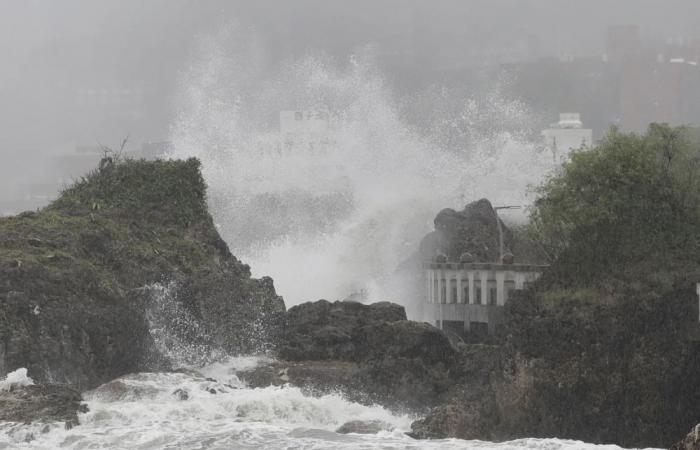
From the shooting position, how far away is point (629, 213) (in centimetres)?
4109

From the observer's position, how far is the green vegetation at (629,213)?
1457 inches

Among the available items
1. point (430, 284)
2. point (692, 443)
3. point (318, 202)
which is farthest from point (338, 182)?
point (692, 443)

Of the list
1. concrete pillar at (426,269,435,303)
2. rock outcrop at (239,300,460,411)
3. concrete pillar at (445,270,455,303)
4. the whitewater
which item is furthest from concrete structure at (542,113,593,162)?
rock outcrop at (239,300,460,411)

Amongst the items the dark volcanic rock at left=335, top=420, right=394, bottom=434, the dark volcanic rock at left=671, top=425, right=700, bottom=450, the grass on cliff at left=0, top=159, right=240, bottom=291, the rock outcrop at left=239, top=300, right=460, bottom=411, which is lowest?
the dark volcanic rock at left=335, top=420, right=394, bottom=434

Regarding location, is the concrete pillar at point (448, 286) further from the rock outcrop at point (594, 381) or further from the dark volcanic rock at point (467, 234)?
the rock outcrop at point (594, 381)

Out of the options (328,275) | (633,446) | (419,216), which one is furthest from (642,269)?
(419,216)

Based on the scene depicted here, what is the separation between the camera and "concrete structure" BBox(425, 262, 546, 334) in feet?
153

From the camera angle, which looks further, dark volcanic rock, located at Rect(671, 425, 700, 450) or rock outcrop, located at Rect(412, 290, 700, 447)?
rock outcrop, located at Rect(412, 290, 700, 447)

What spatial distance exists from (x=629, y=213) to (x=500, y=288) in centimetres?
714

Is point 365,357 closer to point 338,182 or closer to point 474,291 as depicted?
point 474,291

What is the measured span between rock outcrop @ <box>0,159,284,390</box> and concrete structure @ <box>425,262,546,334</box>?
6822 millimetres

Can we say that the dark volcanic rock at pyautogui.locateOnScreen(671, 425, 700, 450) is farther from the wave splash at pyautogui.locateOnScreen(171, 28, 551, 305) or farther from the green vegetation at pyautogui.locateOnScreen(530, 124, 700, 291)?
the wave splash at pyautogui.locateOnScreen(171, 28, 551, 305)

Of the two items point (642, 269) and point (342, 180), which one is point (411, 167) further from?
point (642, 269)

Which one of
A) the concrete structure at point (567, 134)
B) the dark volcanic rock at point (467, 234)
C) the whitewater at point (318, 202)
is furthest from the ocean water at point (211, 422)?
the concrete structure at point (567, 134)
